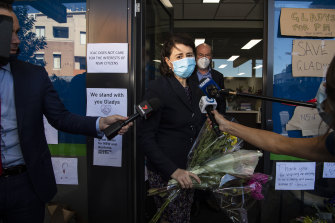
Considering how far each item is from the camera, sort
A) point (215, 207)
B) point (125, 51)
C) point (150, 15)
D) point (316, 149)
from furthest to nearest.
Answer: point (215, 207), point (150, 15), point (125, 51), point (316, 149)

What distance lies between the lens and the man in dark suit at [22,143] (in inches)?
47.6

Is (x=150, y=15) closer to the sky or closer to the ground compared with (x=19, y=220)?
closer to the sky

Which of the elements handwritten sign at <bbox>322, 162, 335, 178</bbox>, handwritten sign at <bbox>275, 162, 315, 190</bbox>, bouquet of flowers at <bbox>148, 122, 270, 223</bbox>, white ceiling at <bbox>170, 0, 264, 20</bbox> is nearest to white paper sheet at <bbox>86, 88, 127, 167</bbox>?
bouquet of flowers at <bbox>148, 122, 270, 223</bbox>

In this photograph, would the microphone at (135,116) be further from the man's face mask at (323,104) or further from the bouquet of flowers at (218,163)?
the man's face mask at (323,104)

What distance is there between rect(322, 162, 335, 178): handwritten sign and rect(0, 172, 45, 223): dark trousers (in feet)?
7.79

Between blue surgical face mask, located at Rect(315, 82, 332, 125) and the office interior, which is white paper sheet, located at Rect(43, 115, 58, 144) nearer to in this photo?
the office interior

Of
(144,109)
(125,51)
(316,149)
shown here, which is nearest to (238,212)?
(316,149)

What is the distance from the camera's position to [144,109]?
1234 mm

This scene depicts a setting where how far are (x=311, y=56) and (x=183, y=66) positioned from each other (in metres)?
1.28

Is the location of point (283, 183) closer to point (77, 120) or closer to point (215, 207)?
point (215, 207)

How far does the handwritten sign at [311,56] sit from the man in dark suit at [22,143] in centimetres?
206

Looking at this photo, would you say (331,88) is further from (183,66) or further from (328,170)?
(328,170)

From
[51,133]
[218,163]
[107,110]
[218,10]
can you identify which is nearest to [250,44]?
[218,10]

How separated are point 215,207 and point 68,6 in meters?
2.75
